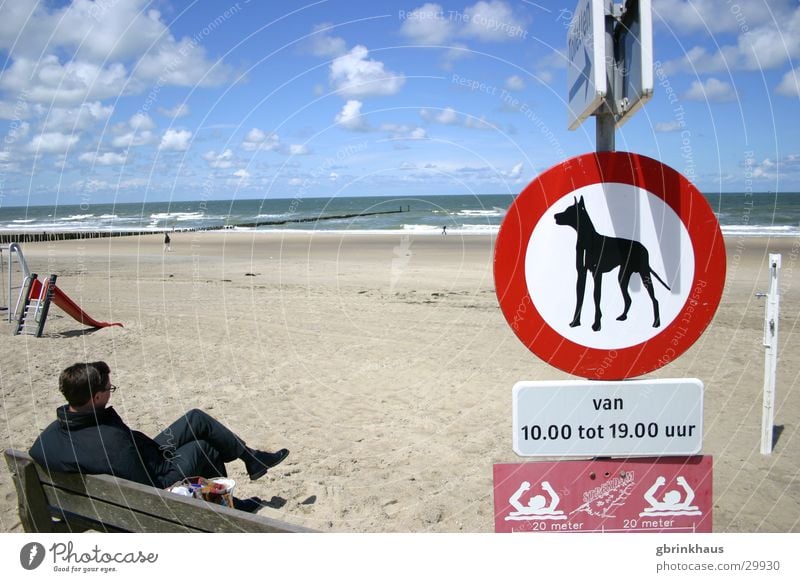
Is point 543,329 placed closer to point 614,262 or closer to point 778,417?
point 614,262

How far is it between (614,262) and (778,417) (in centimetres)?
539

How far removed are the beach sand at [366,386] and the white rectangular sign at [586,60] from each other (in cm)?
300

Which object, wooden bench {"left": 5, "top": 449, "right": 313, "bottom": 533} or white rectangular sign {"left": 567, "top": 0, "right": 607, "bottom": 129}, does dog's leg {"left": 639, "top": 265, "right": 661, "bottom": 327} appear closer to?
white rectangular sign {"left": 567, "top": 0, "right": 607, "bottom": 129}

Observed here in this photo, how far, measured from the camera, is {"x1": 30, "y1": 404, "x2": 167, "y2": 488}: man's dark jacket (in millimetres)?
3031

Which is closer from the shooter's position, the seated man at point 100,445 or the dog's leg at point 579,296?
the dog's leg at point 579,296

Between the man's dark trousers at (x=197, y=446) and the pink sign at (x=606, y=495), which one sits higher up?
the pink sign at (x=606, y=495)

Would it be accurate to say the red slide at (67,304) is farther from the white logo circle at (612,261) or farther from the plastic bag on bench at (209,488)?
the white logo circle at (612,261)

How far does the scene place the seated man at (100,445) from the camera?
10.1 ft

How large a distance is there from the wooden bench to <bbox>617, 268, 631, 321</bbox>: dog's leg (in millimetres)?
1589

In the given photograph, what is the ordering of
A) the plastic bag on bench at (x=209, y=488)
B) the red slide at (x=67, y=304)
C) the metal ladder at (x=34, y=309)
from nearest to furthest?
the plastic bag on bench at (x=209, y=488), the metal ladder at (x=34, y=309), the red slide at (x=67, y=304)

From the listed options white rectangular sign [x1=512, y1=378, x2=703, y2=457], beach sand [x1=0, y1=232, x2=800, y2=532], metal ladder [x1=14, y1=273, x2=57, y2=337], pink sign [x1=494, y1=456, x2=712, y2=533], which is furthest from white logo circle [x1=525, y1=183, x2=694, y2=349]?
metal ladder [x1=14, y1=273, x2=57, y2=337]

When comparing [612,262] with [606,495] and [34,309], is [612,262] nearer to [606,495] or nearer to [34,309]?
[606,495]

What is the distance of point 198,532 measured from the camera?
256 cm
